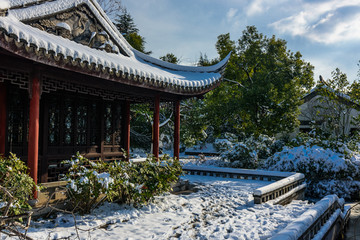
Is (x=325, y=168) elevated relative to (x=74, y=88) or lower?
lower

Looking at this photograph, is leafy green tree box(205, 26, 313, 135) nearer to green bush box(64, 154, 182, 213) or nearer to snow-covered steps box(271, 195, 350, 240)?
snow-covered steps box(271, 195, 350, 240)

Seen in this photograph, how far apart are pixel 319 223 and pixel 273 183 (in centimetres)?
202

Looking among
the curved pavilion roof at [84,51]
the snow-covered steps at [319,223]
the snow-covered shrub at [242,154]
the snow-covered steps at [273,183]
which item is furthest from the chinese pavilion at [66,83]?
the snow-covered shrub at [242,154]

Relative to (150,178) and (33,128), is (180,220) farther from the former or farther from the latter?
(33,128)

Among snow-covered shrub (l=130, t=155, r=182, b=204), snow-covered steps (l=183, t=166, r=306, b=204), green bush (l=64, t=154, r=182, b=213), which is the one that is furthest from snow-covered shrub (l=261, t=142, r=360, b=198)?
snow-covered shrub (l=130, t=155, r=182, b=204)

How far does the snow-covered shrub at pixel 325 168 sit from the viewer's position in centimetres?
985

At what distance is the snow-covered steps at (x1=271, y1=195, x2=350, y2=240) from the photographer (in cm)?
421

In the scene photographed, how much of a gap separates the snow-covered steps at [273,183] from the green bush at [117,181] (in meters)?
2.13

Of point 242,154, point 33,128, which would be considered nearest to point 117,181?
point 33,128

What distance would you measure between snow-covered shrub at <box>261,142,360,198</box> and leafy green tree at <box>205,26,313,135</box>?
7086mm

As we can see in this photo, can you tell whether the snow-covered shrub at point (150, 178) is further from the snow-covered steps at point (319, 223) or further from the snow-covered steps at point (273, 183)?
the snow-covered steps at point (319, 223)

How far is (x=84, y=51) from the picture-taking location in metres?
5.67

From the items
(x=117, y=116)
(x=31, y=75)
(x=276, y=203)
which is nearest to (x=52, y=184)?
(x=31, y=75)

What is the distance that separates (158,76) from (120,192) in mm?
2832
